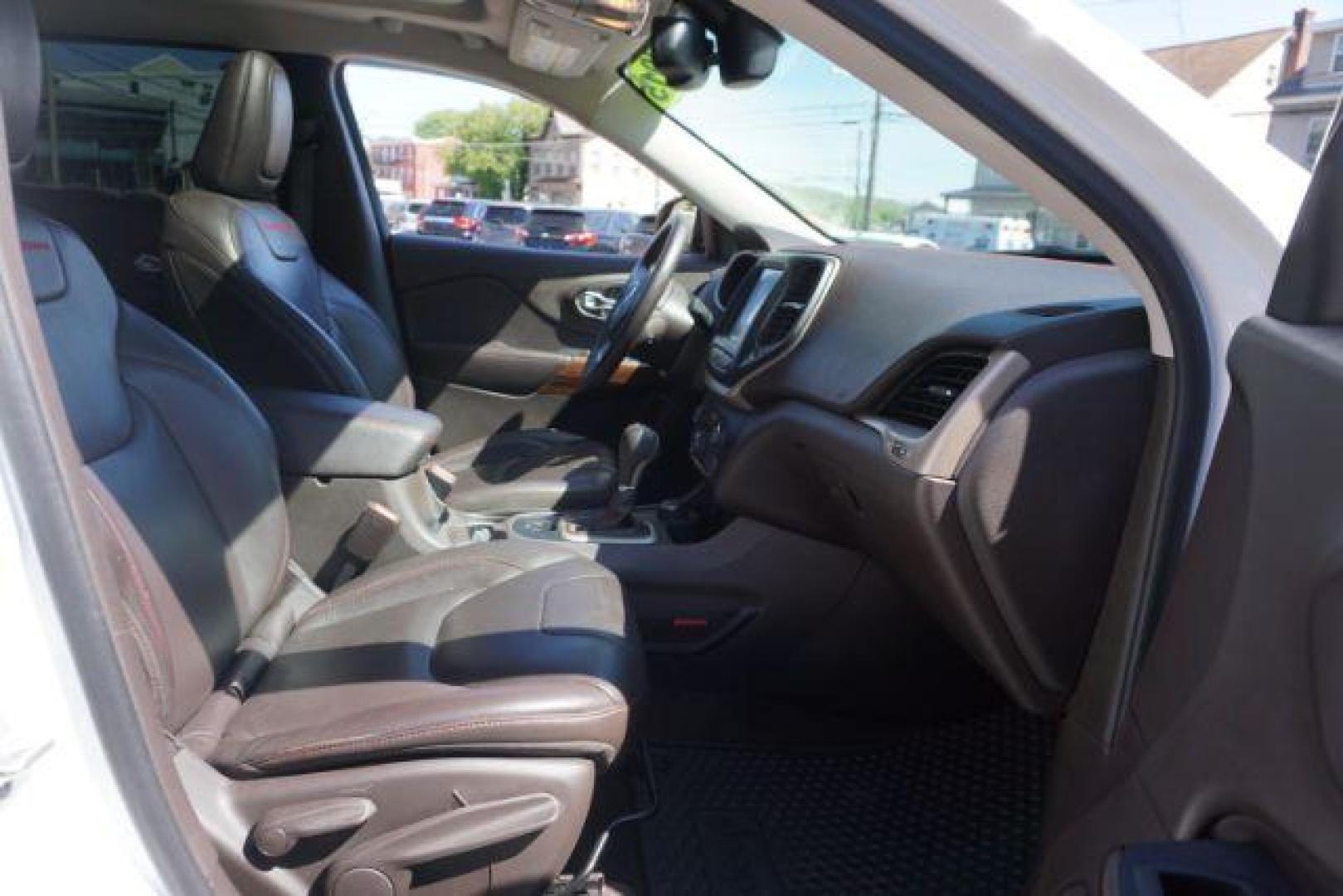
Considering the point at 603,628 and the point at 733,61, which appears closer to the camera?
the point at 603,628

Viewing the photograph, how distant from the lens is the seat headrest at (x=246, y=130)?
2512 millimetres

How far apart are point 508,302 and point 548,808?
245 centimetres

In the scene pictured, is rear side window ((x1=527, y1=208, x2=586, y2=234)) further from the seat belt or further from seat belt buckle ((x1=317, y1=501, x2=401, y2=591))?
seat belt buckle ((x1=317, y1=501, x2=401, y2=591))

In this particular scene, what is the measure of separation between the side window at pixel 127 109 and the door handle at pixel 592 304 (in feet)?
4.00

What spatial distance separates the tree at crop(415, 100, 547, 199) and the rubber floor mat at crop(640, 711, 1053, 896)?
230 centimetres

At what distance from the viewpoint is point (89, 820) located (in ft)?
3.05

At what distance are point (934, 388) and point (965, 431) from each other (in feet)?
0.59

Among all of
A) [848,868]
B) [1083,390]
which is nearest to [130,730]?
[1083,390]

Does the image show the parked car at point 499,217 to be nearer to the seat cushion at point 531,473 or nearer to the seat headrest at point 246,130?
the seat cushion at point 531,473

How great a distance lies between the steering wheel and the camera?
97.3 inches

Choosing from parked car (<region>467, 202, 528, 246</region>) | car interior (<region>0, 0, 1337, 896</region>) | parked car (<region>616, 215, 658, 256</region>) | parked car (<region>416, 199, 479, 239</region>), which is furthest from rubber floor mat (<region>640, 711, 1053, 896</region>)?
parked car (<region>416, 199, 479, 239</region>)

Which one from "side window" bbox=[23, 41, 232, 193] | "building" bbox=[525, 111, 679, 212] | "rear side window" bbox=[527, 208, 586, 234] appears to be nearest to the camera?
"side window" bbox=[23, 41, 232, 193]

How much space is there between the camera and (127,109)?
10.0 ft

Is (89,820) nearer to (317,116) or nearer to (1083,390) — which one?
(1083,390)
